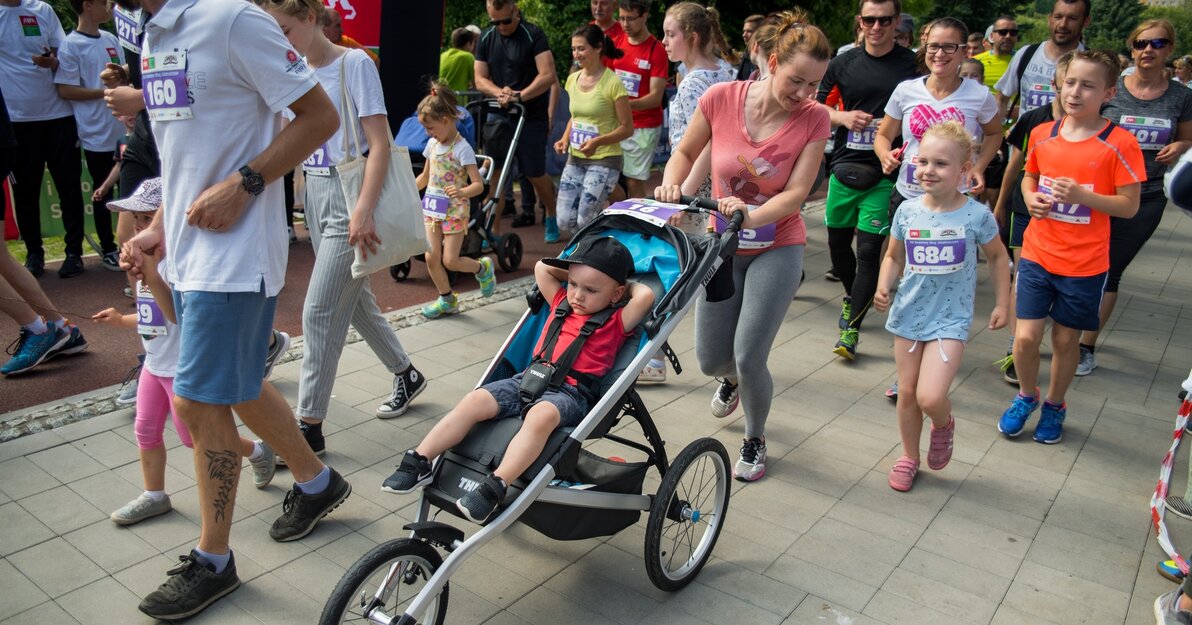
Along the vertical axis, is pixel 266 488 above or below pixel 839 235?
below

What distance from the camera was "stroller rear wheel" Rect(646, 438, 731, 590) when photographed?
136 inches

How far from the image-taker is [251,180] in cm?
314

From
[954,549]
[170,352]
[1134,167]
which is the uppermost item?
[1134,167]

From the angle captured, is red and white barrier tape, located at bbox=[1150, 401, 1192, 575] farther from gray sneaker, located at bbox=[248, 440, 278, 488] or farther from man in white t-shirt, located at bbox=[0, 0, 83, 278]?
man in white t-shirt, located at bbox=[0, 0, 83, 278]

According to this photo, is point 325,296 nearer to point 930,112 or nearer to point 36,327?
point 36,327

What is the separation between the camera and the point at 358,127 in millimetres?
4340

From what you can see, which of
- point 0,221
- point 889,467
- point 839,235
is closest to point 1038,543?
point 889,467

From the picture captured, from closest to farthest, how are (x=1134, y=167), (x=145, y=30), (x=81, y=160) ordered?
1. (x=145, y=30)
2. (x=1134, y=167)
3. (x=81, y=160)

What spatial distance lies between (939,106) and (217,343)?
14.6ft

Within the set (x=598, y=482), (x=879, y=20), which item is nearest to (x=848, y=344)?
(x=879, y=20)

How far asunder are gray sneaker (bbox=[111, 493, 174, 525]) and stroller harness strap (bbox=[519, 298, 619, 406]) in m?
1.69

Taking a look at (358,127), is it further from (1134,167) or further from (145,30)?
(1134,167)

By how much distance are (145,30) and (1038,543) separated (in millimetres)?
3971

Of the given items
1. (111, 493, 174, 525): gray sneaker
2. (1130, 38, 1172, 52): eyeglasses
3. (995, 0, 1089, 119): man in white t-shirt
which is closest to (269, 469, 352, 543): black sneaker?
(111, 493, 174, 525): gray sneaker
